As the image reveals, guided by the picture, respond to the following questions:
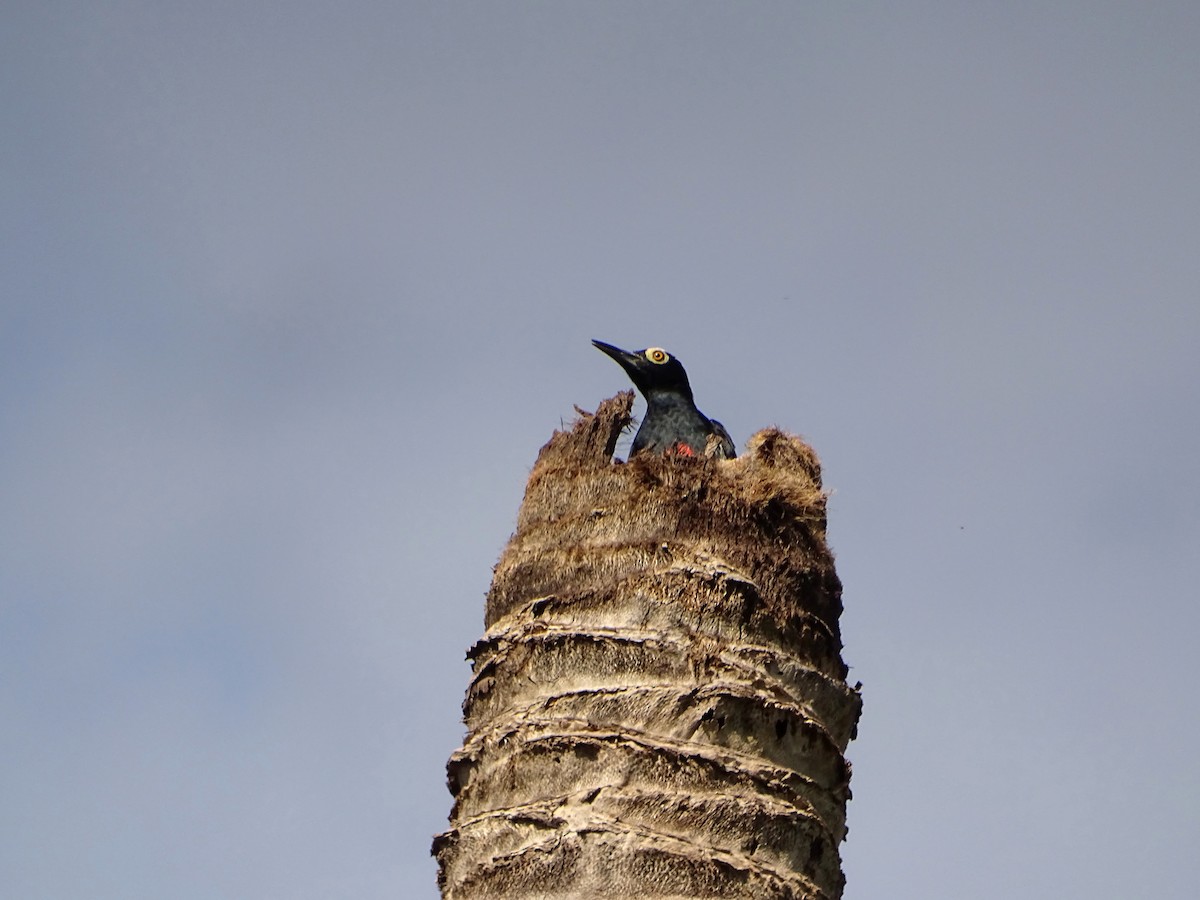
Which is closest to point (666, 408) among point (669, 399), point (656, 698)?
point (669, 399)

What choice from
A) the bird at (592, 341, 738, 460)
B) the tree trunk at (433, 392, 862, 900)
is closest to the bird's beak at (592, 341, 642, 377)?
the bird at (592, 341, 738, 460)

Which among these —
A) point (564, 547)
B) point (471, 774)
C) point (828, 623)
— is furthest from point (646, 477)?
point (471, 774)

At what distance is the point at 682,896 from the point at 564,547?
124 cm

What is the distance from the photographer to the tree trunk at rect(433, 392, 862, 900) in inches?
183

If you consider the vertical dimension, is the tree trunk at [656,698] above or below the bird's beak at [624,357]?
below

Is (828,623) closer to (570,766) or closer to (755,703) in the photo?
(755,703)

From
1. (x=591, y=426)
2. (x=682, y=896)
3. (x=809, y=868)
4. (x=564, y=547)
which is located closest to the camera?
(x=682, y=896)

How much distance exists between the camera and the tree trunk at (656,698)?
4648 mm

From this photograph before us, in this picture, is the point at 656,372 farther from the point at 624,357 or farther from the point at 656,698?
the point at 656,698

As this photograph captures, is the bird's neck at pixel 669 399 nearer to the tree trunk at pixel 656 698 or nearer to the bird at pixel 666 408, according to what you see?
the bird at pixel 666 408

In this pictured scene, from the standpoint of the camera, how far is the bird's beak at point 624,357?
408 inches

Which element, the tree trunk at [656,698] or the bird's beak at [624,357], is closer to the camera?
the tree trunk at [656,698]

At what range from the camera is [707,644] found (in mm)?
4961

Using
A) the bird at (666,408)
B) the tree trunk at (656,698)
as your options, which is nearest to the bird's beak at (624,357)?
the bird at (666,408)
